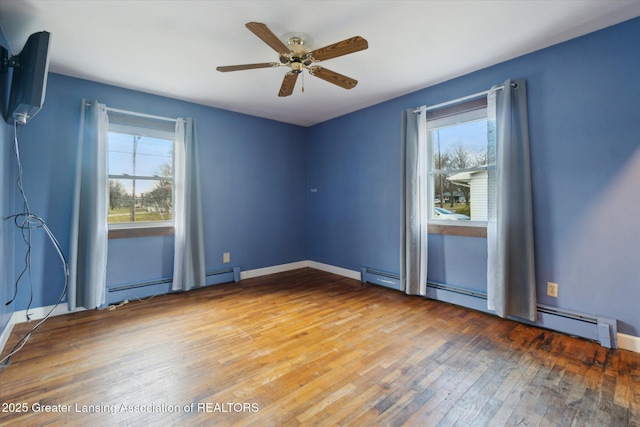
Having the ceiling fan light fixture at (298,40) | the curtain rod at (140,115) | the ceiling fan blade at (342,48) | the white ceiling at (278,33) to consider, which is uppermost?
the white ceiling at (278,33)

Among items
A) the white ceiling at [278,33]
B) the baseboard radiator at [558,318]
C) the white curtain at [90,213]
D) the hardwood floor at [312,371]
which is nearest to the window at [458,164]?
the white ceiling at [278,33]

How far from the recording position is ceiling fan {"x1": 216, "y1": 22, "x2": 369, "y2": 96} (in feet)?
6.03

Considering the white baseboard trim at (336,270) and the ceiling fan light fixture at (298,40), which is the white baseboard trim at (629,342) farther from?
the ceiling fan light fixture at (298,40)

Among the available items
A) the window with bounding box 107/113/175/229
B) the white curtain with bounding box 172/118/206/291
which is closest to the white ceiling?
the window with bounding box 107/113/175/229

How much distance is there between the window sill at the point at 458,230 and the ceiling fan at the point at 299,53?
1.85 metres

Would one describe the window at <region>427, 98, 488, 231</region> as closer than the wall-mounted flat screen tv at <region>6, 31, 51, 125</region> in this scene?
No

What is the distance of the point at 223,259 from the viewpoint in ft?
13.2

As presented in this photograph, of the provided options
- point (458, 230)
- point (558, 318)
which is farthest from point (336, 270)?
point (558, 318)

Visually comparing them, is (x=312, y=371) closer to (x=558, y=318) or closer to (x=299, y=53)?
(x=558, y=318)

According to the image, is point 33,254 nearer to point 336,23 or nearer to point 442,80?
point 336,23

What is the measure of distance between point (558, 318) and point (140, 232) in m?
4.38

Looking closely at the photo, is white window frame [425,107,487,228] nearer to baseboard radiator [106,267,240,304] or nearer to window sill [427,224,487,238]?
window sill [427,224,487,238]

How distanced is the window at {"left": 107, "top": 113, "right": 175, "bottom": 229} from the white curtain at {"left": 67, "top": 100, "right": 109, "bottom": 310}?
0.70 feet

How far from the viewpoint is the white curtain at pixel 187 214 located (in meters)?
3.53
